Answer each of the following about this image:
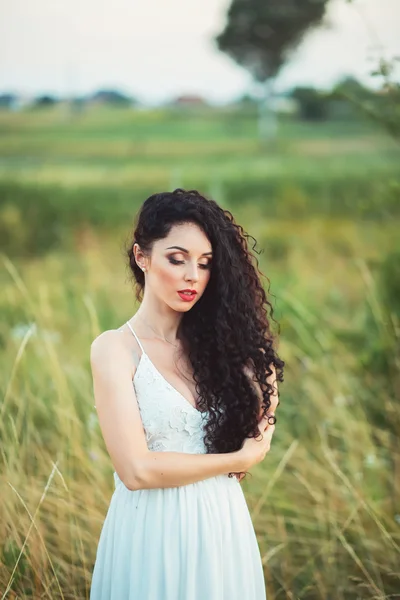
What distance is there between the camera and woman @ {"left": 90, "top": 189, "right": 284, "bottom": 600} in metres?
2.09

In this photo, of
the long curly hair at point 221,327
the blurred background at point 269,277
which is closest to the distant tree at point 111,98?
the blurred background at point 269,277

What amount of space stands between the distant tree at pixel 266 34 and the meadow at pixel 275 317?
2.84 feet

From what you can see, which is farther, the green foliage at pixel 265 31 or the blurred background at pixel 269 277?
the green foliage at pixel 265 31

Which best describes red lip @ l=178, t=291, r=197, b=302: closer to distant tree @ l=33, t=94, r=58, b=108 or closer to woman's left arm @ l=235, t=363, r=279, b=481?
woman's left arm @ l=235, t=363, r=279, b=481

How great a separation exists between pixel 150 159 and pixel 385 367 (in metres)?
10.5

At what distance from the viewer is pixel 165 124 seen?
13.5m

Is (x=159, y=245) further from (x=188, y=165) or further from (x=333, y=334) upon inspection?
(x=188, y=165)

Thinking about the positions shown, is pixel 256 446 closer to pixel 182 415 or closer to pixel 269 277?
pixel 182 415

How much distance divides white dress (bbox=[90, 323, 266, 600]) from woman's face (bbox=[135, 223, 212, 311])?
154mm

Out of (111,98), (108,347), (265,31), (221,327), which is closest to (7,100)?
(111,98)

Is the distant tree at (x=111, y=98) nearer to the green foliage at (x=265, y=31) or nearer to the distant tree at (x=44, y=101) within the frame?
the distant tree at (x=44, y=101)

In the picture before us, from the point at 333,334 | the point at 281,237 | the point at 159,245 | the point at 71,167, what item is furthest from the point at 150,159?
the point at 159,245

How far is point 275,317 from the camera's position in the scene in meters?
6.24

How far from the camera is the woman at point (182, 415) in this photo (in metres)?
2.09
